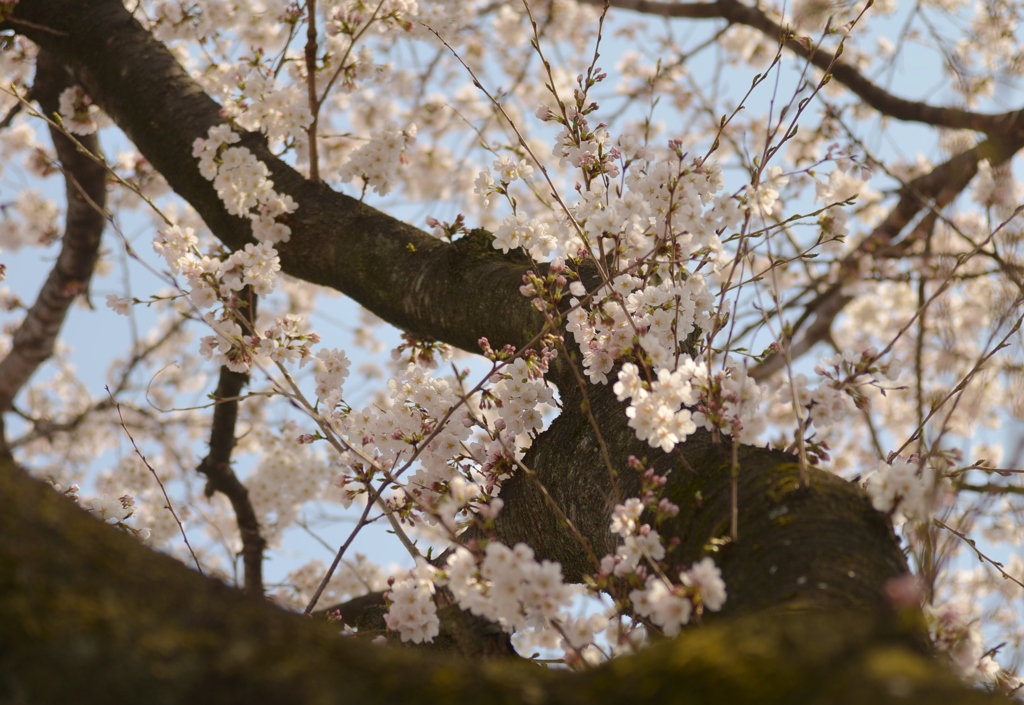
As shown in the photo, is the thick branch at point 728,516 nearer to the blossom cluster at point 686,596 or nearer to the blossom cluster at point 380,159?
the blossom cluster at point 686,596

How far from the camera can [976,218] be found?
6.74 metres

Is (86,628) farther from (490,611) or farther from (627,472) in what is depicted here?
(627,472)

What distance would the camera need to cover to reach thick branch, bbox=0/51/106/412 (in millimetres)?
4023

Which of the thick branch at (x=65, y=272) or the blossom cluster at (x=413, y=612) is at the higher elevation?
the thick branch at (x=65, y=272)

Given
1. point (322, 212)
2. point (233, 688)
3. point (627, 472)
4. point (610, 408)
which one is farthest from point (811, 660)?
point (322, 212)

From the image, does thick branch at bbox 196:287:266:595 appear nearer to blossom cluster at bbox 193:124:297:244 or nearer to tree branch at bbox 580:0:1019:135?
blossom cluster at bbox 193:124:297:244

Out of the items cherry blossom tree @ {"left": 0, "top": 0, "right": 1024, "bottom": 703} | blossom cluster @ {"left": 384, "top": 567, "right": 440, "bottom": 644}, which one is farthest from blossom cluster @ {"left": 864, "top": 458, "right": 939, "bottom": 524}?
blossom cluster @ {"left": 384, "top": 567, "right": 440, "bottom": 644}

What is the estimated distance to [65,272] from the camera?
4.27m

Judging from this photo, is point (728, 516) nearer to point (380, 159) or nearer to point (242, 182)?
point (380, 159)

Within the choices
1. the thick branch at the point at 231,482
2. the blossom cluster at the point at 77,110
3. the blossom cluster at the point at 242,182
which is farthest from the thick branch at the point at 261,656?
the blossom cluster at the point at 77,110

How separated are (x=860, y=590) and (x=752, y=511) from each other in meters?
0.26

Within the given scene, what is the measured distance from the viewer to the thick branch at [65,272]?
4023 millimetres

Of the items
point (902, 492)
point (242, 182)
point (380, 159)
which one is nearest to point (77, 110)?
point (242, 182)

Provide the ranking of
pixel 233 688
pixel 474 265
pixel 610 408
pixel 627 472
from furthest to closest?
pixel 474 265 < pixel 610 408 < pixel 627 472 < pixel 233 688
